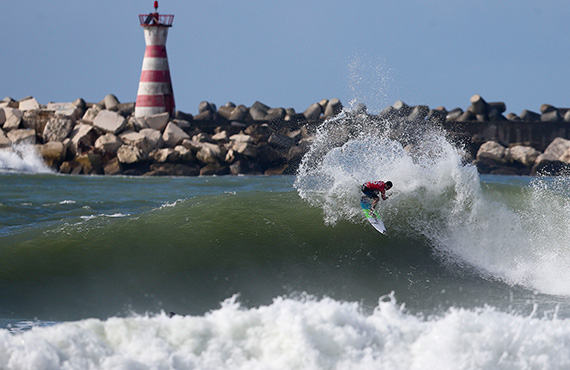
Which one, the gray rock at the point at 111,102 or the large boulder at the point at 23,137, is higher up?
the gray rock at the point at 111,102

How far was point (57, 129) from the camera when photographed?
30609 mm

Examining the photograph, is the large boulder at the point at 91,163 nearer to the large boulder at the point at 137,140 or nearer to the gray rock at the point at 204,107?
the large boulder at the point at 137,140

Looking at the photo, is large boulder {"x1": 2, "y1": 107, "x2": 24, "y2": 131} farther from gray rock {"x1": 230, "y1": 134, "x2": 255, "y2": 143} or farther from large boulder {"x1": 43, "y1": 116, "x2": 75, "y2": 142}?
gray rock {"x1": 230, "y1": 134, "x2": 255, "y2": 143}

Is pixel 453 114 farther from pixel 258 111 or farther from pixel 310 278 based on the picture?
pixel 310 278

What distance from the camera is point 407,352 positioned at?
5.58 metres

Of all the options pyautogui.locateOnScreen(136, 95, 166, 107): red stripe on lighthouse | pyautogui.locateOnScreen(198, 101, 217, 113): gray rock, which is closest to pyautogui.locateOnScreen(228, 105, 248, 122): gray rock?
pyautogui.locateOnScreen(198, 101, 217, 113): gray rock

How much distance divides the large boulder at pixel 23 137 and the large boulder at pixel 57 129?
54cm

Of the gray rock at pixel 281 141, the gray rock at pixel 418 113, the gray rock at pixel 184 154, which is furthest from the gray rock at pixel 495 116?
the gray rock at pixel 184 154

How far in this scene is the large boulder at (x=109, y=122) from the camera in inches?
1174

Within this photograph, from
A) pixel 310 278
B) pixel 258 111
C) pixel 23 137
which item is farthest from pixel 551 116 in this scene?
pixel 310 278

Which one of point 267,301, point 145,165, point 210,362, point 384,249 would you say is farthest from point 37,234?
point 145,165

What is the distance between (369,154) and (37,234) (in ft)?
18.9

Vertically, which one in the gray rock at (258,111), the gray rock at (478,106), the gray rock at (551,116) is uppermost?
the gray rock at (478,106)

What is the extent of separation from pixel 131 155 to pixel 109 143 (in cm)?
131
